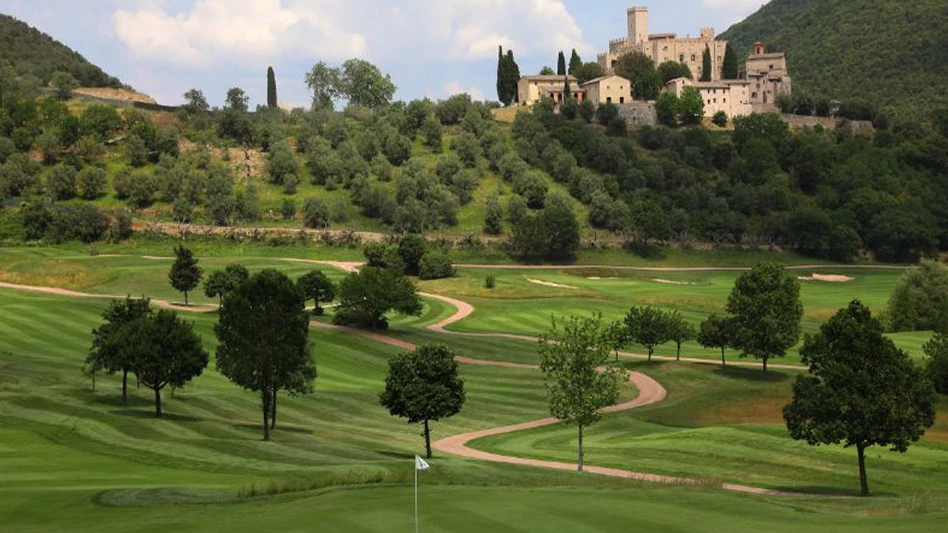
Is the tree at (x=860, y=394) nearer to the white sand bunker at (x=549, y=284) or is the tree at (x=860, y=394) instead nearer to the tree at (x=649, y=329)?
the tree at (x=649, y=329)

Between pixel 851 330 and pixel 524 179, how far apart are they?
13307 cm

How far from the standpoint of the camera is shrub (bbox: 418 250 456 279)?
137 meters

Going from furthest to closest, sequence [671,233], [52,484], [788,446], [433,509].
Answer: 1. [671,233]
2. [788,446]
3. [52,484]
4. [433,509]

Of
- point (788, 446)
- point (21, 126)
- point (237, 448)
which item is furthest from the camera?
point (21, 126)

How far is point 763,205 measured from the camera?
18812 cm

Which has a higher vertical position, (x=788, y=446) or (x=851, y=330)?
(x=851, y=330)

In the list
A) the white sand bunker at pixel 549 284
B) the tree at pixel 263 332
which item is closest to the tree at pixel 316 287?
the white sand bunker at pixel 549 284

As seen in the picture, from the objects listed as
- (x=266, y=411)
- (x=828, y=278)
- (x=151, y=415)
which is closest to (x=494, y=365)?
(x=266, y=411)

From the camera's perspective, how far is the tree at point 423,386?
55906 millimetres

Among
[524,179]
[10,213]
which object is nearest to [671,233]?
[524,179]

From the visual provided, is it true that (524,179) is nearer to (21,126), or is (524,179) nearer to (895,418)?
(21,126)

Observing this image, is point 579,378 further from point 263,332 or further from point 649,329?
point 649,329

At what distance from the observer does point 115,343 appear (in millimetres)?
62125

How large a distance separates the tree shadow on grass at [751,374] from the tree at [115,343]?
4262 centimetres
